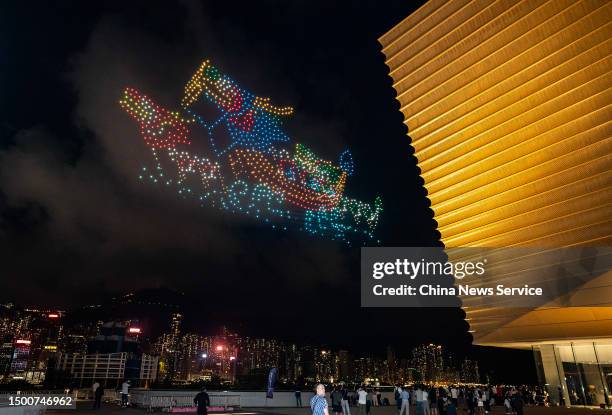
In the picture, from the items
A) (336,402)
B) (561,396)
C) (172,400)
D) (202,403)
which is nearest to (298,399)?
(172,400)

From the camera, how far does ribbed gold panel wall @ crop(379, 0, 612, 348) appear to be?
26.0 m

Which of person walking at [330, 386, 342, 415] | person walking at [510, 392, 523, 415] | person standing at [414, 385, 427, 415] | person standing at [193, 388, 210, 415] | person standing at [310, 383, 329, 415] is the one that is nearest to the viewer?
person standing at [310, 383, 329, 415]

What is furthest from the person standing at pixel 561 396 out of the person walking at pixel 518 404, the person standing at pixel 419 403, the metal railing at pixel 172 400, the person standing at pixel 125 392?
the person standing at pixel 125 392

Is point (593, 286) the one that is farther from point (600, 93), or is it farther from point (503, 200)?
point (600, 93)

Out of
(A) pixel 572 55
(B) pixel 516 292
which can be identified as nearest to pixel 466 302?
(B) pixel 516 292

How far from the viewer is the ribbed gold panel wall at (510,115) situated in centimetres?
2598

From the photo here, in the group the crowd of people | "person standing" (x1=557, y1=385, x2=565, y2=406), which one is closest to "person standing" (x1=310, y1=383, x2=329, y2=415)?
the crowd of people

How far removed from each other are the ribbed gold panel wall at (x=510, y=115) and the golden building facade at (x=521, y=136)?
67 mm

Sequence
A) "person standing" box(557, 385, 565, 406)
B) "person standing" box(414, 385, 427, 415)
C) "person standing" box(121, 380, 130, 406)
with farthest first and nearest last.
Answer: "person standing" box(557, 385, 565, 406) → "person standing" box(121, 380, 130, 406) → "person standing" box(414, 385, 427, 415)

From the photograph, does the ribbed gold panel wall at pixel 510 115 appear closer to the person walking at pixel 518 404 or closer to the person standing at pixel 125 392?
the person walking at pixel 518 404

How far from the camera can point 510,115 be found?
97.2ft

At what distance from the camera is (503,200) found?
3077 centimetres

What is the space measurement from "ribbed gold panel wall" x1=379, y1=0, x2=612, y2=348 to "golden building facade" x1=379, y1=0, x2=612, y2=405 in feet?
0.22

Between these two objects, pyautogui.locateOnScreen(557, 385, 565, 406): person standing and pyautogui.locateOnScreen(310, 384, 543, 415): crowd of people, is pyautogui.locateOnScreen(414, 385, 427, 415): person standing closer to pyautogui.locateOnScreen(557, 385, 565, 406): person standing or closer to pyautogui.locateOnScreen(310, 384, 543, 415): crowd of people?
pyautogui.locateOnScreen(310, 384, 543, 415): crowd of people
